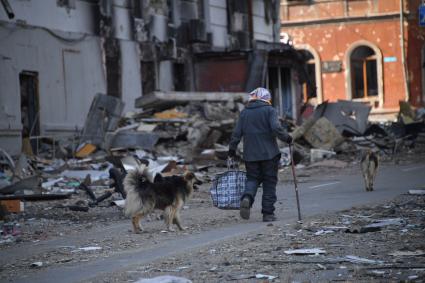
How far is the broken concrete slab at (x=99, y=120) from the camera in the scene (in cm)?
2669

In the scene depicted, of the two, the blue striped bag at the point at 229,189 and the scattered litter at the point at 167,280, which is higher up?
the blue striped bag at the point at 229,189

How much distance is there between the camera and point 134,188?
12.4 metres

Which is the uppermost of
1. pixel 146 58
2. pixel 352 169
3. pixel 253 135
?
pixel 146 58

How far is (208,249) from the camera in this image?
10.3 m

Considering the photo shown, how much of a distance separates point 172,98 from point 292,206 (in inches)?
555

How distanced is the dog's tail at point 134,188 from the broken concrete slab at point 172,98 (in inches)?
645

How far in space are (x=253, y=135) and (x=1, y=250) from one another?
12.9ft

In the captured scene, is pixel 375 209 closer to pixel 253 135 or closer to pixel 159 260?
pixel 253 135

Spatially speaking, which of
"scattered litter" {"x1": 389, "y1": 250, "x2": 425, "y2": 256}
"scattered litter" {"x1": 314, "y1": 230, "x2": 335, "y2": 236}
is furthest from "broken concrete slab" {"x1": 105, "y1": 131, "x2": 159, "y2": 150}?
"scattered litter" {"x1": 389, "y1": 250, "x2": 425, "y2": 256}

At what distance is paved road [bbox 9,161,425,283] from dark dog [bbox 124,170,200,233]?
726 mm

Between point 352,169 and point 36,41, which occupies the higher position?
point 36,41

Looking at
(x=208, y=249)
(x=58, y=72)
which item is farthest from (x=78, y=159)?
(x=208, y=249)

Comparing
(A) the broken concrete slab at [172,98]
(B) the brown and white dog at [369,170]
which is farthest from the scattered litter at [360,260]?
(A) the broken concrete slab at [172,98]

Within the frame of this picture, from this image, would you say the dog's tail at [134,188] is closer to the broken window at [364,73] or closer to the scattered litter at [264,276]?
the scattered litter at [264,276]
